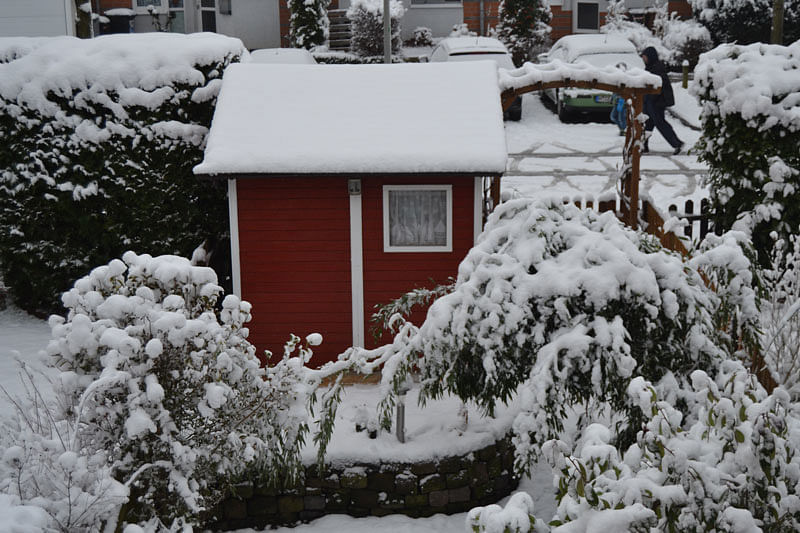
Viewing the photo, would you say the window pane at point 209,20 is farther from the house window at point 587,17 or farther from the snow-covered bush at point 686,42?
the snow-covered bush at point 686,42

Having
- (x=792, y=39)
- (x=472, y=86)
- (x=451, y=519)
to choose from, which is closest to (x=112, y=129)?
(x=472, y=86)

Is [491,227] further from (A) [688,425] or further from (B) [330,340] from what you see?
(B) [330,340]

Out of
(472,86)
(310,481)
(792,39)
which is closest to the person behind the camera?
(310,481)

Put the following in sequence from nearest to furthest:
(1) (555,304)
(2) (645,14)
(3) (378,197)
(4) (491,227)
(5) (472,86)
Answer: (1) (555,304)
(4) (491,227)
(3) (378,197)
(5) (472,86)
(2) (645,14)

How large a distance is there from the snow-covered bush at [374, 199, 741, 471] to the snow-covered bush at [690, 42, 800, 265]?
4.04m

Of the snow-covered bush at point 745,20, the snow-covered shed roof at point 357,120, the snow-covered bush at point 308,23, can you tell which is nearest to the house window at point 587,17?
the snow-covered bush at point 745,20

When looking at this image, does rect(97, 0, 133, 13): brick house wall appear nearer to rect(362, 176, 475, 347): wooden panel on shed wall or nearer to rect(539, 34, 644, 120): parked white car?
rect(539, 34, 644, 120): parked white car

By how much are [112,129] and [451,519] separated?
19.3 feet

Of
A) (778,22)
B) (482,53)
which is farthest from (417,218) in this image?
(778,22)

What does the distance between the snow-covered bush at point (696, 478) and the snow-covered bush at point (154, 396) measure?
286cm

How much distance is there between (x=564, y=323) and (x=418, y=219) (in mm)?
3698

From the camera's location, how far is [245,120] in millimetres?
9875

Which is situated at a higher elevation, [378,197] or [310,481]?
[378,197]

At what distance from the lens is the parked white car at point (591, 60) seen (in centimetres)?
1925
